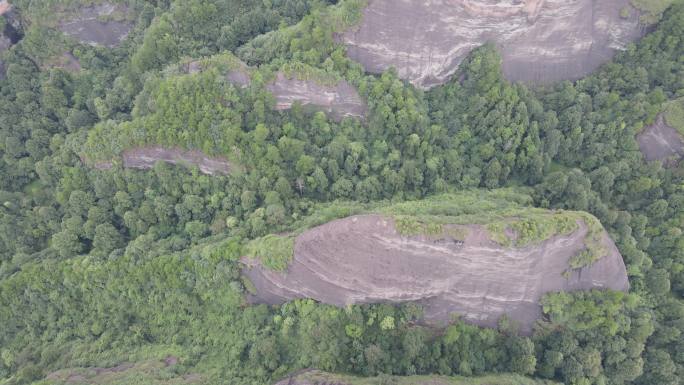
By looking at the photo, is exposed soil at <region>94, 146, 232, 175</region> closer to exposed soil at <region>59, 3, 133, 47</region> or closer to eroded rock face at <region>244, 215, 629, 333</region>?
eroded rock face at <region>244, 215, 629, 333</region>

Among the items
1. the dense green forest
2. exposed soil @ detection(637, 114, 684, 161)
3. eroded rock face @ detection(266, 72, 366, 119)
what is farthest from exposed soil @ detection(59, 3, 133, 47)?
exposed soil @ detection(637, 114, 684, 161)

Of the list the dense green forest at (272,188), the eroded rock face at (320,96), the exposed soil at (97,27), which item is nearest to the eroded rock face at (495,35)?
the dense green forest at (272,188)

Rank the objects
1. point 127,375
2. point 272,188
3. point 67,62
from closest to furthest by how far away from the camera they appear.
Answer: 1. point 127,375
2. point 272,188
3. point 67,62

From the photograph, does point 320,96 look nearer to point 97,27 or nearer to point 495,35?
point 495,35

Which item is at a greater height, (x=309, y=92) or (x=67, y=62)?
(x=309, y=92)

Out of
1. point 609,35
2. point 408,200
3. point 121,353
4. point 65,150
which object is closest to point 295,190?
point 408,200

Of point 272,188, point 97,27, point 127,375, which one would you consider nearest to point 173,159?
point 272,188

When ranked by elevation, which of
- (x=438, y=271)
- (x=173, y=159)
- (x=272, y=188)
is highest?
(x=173, y=159)

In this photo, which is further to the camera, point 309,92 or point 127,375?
point 309,92
